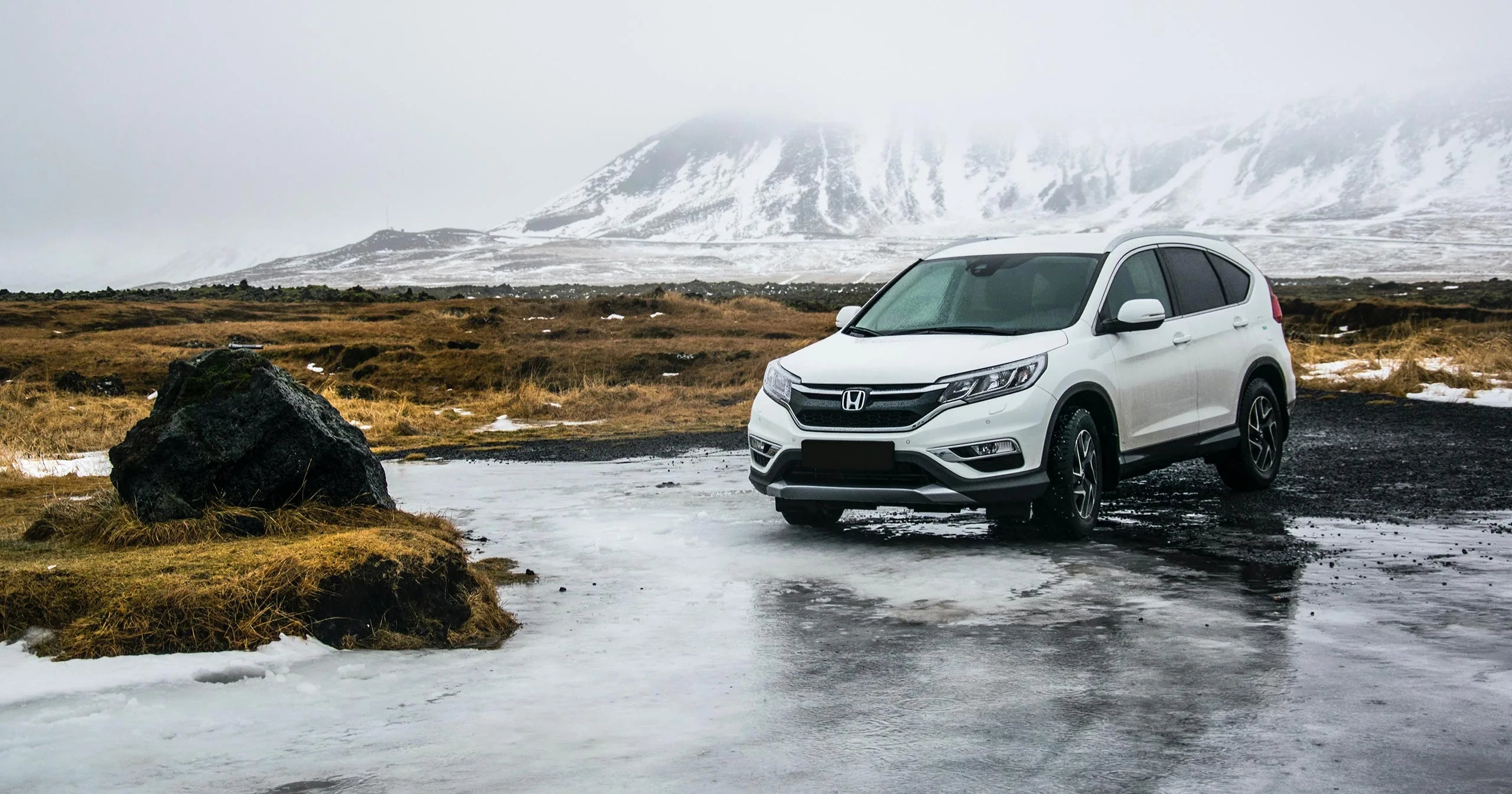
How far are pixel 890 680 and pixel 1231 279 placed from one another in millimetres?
6389

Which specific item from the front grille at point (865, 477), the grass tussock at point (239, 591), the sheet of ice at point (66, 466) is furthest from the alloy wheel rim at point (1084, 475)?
the sheet of ice at point (66, 466)

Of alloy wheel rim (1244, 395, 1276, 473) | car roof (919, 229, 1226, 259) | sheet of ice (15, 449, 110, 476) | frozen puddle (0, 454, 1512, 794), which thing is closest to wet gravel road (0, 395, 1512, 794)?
frozen puddle (0, 454, 1512, 794)

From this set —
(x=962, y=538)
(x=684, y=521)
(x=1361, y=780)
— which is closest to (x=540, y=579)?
(x=684, y=521)

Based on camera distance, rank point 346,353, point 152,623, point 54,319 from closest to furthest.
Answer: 1. point 152,623
2. point 346,353
3. point 54,319

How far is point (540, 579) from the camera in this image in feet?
26.3

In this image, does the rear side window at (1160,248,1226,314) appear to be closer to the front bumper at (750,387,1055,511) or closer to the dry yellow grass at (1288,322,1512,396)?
the front bumper at (750,387,1055,511)

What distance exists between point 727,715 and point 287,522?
144 inches

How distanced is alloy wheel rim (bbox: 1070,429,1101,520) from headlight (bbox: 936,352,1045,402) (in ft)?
1.66

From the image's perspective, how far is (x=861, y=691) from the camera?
548cm

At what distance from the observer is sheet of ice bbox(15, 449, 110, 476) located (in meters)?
13.4

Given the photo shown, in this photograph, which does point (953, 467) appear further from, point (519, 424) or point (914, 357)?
point (519, 424)

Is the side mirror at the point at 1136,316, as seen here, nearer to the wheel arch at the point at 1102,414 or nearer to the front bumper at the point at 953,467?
the wheel arch at the point at 1102,414

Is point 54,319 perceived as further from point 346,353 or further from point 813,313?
point 813,313

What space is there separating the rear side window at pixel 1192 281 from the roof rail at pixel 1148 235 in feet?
0.40
